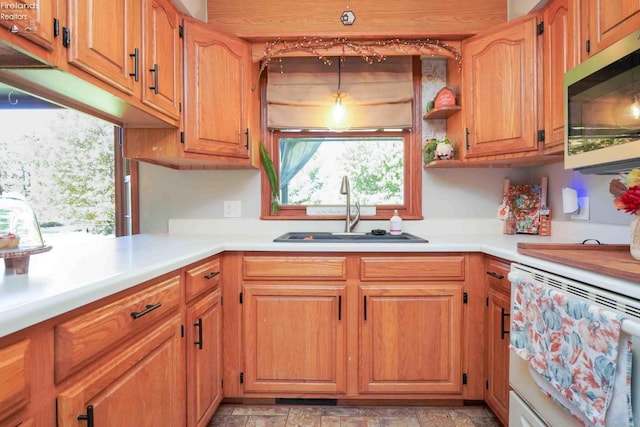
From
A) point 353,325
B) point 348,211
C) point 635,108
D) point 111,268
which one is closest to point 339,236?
point 348,211

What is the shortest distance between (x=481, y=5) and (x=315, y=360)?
2.42 metres

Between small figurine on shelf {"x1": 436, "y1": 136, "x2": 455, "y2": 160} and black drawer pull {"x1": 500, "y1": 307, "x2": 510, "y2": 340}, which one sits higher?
small figurine on shelf {"x1": 436, "y1": 136, "x2": 455, "y2": 160}

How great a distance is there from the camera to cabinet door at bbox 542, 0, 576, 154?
5.24 ft

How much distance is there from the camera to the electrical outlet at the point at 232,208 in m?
2.35

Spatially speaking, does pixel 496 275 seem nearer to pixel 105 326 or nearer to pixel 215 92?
pixel 105 326

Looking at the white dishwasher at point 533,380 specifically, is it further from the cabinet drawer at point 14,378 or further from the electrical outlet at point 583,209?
the cabinet drawer at point 14,378

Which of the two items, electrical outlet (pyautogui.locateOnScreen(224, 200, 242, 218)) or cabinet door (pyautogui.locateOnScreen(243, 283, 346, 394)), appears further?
electrical outlet (pyautogui.locateOnScreen(224, 200, 242, 218))

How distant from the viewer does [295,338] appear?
1.76 m

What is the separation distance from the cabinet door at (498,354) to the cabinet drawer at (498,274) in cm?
3

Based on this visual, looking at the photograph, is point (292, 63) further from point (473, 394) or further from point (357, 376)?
point (473, 394)

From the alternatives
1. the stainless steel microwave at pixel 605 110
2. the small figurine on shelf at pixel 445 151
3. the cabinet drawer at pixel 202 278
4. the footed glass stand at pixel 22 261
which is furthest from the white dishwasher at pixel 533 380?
the footed glass stand at pixel 22 261

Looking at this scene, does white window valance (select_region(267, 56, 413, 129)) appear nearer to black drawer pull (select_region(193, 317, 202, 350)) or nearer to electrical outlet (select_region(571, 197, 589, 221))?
electrical outlet (select_region(571, 197, 589, 221))

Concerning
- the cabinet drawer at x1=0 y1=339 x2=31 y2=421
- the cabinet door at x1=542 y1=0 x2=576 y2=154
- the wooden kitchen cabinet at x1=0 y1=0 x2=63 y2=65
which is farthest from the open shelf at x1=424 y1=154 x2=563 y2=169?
the cabinet drawer at x1=0 y1=339 x2=31 y2=421

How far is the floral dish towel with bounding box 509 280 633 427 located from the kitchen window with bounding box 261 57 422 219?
4.02ft
